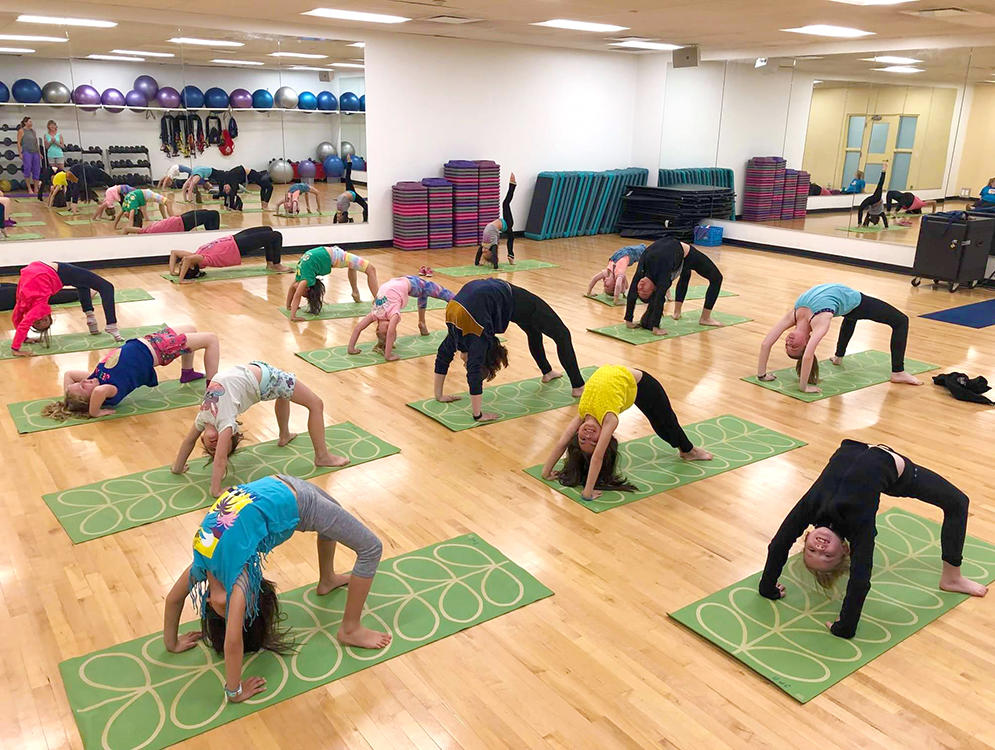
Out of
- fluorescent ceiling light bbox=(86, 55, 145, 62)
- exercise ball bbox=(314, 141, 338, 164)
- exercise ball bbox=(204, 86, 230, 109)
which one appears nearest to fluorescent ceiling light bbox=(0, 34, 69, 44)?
fluorescent ceiling light bbox=(86, 55, 145, 62)

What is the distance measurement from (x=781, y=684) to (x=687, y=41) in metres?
10.2

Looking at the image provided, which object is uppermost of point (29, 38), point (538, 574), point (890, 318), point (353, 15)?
point (353, 15)

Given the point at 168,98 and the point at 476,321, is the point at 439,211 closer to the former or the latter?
the point at 168,98

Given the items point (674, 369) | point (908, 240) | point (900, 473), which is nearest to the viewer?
point (900, 473)

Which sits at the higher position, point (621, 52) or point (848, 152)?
point (621, 52)

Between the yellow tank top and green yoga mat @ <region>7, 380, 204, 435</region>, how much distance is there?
2780mm

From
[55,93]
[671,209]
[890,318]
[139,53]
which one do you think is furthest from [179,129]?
[890,318]

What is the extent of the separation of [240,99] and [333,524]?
332 inches

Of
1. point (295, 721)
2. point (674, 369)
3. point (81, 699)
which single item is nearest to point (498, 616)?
Answer: point (295, 721)

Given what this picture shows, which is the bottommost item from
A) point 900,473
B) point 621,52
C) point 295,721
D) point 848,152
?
point 295,721

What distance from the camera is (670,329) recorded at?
7195 mm

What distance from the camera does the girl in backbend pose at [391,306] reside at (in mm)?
6133

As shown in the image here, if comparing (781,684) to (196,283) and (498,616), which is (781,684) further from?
(196,283)

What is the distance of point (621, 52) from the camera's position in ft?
40.5
